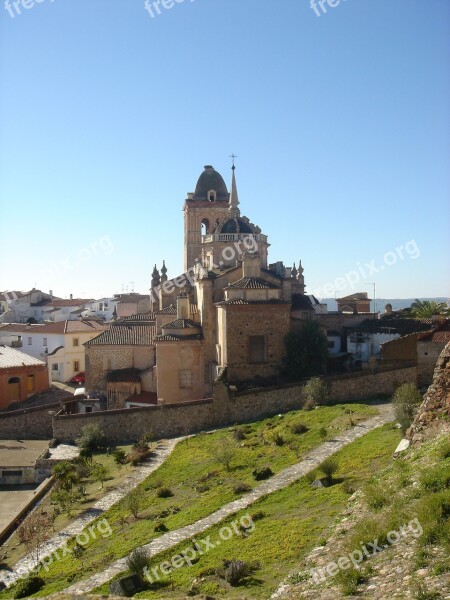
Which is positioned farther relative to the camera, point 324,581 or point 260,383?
point 260,383

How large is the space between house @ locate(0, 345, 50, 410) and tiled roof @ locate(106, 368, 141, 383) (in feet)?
19.2

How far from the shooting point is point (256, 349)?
29.9 metres

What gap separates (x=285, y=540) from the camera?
42.0ft

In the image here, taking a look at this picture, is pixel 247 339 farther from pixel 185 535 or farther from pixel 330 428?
pixel 185 535

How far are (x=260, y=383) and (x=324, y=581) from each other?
1945cm

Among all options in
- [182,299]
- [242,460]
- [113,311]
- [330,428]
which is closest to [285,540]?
[242,460]

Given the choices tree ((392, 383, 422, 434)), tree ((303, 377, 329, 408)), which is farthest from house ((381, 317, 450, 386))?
tree ((392, 383, 422, 434))

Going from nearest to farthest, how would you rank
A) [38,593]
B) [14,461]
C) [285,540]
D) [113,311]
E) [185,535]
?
1. [285,540]
2. [38,593]
3. [185,535]
4. [14,461]
5. [113,311]

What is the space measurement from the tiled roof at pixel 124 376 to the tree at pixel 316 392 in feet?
37.7

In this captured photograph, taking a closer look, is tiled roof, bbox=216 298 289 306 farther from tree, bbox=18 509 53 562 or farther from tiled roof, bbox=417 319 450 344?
tree, bbox=18 509 53 562

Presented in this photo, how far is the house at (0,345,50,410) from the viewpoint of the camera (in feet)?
119

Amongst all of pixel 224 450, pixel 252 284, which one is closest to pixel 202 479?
pixel 224 450

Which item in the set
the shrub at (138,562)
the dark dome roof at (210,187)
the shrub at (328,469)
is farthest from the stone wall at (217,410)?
the dark dome roof at (210,187)

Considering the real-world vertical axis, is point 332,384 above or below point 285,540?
above
